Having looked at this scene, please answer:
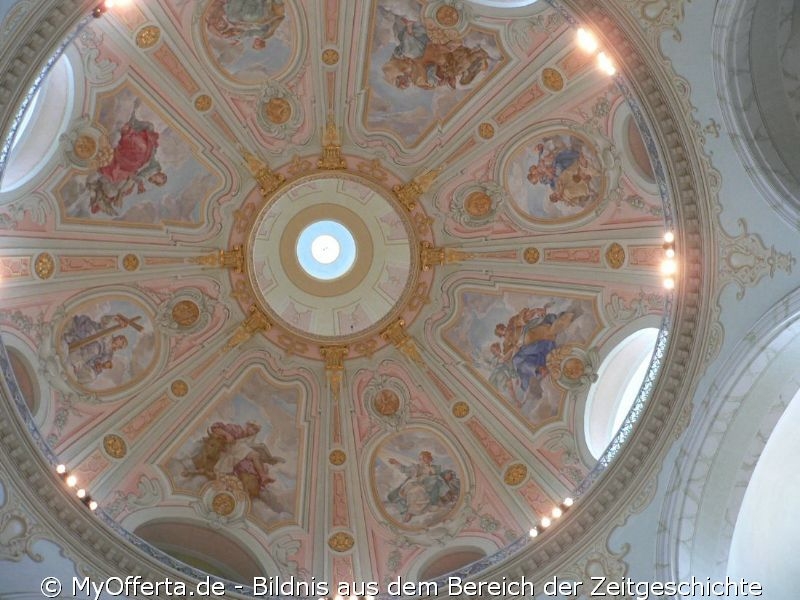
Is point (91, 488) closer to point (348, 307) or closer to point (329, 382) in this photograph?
point (329, 382)

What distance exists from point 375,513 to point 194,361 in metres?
4.70

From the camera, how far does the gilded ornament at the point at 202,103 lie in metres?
17.8

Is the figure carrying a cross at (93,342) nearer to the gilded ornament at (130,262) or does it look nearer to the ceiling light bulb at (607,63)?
the gilded ornament at (130,262)

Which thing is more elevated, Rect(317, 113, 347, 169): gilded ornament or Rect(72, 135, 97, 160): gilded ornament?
Rect(317, 113, 347, 169): gilded ornament

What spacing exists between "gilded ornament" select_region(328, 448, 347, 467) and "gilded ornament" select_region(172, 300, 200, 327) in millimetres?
3835

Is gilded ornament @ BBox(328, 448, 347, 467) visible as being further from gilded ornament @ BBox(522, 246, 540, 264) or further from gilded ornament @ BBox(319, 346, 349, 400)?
gilded ornament @ BBox(522, 246, 540, 264)

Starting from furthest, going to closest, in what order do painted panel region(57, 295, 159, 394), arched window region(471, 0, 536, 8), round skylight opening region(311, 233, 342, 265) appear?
round skylight opening region(311, 233, 342, 265) < painted panel region(57, 295, 159, 394) < arched window region(471, 0, 536, 8)

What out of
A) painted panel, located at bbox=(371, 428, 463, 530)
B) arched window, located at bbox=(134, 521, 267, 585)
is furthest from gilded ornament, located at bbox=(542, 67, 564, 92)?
arched window, located at bbox=(134, 521, 267, 585)

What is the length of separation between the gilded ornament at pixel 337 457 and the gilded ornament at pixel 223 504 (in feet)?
6.74

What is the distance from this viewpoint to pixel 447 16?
16844 millimetres

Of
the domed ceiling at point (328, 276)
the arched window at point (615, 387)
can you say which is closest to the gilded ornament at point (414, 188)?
the domed ceiling at point (328, 276)

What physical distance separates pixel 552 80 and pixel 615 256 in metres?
3.43

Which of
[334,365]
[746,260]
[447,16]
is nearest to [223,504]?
[334,365]

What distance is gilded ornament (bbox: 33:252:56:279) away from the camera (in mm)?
16578
